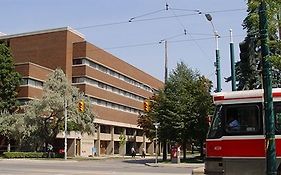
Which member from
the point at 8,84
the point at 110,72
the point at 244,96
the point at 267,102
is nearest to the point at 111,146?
the point at 110,72

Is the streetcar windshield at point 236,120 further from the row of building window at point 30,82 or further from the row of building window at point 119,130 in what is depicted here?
the row of building window at point 119,130

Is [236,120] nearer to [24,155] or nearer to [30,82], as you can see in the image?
[24,155]

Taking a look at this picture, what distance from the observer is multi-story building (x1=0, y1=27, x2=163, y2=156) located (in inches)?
2651

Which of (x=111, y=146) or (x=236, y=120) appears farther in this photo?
(x=111, y=146)

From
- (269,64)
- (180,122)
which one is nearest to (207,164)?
(269,64)

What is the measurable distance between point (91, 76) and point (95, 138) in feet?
34.8

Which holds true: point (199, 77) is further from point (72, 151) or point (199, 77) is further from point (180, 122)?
point (72, 151)

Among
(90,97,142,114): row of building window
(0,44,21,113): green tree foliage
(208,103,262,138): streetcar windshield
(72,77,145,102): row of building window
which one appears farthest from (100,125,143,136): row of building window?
(208,103,262,138): streetcar windshield

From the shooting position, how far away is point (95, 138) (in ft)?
252

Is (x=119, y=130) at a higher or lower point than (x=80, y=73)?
lower

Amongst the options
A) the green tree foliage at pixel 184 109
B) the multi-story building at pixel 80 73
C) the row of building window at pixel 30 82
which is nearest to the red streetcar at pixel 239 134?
the green tree foliage at pixel 184 109

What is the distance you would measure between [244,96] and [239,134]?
1174 millimetres

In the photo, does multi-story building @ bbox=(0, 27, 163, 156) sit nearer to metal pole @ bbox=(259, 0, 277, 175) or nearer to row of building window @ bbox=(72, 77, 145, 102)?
row of building window @ bbox=(72, 77, 145, 102)

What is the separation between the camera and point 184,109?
42.5 meters
